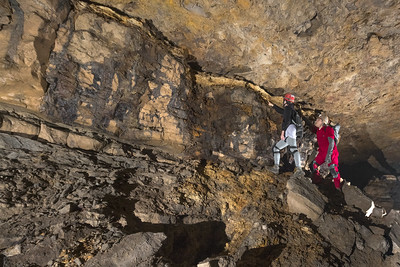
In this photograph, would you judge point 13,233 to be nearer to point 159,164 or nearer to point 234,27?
point 159,164

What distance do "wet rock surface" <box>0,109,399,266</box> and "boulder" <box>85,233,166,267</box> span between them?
0.03ft

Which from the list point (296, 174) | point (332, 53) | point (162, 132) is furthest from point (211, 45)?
point (296, 174)

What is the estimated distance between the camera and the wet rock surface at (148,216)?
7.69 ft

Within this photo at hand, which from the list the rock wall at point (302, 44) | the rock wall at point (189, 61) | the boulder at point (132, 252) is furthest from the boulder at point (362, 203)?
the boulder at point (132, 252)

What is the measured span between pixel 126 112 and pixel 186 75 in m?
2.05

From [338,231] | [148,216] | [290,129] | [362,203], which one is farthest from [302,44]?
[148,216]

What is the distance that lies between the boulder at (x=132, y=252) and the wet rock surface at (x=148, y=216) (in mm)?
10

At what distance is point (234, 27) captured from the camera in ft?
17.1

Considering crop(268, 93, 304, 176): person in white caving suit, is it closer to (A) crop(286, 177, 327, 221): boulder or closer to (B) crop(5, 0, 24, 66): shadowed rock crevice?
(A) crop(286, 177, 327, 221): boulder

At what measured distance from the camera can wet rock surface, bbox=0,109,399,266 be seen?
2.34 m

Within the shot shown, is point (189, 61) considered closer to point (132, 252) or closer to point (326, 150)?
point (326, 150)

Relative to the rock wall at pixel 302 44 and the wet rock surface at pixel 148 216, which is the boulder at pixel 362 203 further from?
the rock wall at pixel 302 44

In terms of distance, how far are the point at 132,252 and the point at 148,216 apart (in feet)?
2.50

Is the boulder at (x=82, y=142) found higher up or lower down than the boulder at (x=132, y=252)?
higher up
